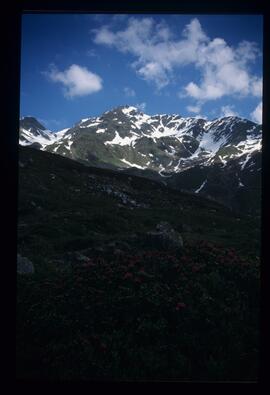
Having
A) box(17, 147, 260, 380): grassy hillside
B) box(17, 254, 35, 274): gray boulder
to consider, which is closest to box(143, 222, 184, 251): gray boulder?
box(17, 147, 260, 380): grassy hillside

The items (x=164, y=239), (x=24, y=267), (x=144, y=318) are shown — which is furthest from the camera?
(x=164, y=239)

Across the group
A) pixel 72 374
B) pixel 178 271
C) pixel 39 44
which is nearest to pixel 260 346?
pixel 72 374

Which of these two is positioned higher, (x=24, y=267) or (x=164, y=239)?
(x=164, y=239)

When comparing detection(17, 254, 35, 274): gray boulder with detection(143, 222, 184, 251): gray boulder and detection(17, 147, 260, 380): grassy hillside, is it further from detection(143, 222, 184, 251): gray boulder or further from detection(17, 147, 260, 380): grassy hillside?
detection(143, 222, 184, 251): gray boulder

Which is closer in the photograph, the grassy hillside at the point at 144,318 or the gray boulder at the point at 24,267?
the grassy hillside at the point at 144,318

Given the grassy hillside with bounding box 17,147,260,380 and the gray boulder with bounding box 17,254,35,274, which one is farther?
the gray boulder with bounding box 17,254,35,274

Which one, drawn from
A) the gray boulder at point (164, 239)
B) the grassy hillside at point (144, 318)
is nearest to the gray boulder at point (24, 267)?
the grassy hillside at point (144, 318)

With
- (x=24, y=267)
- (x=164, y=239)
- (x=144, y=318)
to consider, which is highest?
(x=164, y=239)

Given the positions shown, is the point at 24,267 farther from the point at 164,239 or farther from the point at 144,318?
the point at 164,239

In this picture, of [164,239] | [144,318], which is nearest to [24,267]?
[144,318]

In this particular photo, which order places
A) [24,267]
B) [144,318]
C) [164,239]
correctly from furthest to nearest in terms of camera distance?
1. [164,239]
2. [24,267]
3. [144,318]

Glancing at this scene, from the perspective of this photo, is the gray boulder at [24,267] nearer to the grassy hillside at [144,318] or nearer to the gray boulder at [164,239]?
the grassy hillside at [144,318]

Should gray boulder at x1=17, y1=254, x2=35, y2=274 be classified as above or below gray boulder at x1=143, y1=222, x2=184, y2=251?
below
